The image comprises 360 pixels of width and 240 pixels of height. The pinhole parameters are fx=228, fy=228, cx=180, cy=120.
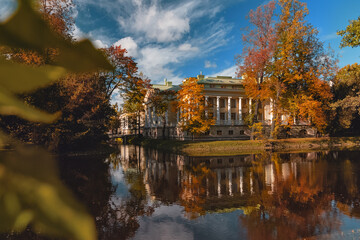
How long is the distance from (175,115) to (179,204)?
43.0 metres

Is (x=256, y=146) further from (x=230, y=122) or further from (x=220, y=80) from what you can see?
(x=220, y=80)

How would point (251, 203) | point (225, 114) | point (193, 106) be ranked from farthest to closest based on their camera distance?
1. point (225, 114)
2. point (193, 106)
3. point (251, 203)

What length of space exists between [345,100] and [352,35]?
17.8 meters

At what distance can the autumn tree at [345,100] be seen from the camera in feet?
113

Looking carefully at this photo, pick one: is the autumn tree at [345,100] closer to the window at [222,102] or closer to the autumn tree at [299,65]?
the autumn tree at [299,65]

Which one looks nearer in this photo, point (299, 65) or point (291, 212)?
point (291, 212)

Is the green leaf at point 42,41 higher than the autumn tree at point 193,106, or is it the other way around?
the autumn tree at point 193,106

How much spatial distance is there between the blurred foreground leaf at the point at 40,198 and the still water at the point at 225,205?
20.3 feet

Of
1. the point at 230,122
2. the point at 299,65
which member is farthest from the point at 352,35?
the point at 230,122

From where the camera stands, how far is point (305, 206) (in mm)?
7914

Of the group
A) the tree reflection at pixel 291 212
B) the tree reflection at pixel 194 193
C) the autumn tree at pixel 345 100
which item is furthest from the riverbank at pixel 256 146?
the tree reflection at pixel 291 212

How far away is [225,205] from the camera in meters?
8.41

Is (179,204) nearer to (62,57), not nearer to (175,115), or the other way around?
(62,57)

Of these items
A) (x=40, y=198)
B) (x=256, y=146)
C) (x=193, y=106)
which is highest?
(x=193, y=106)
